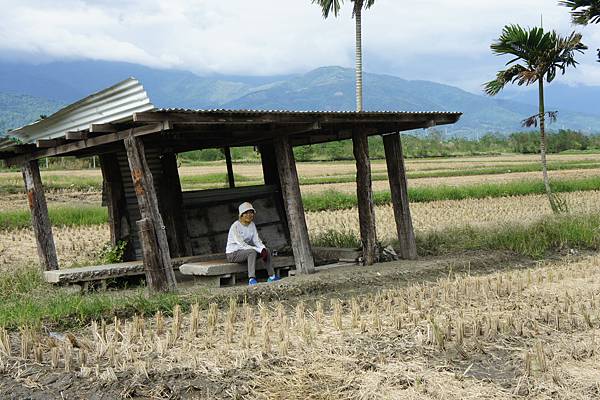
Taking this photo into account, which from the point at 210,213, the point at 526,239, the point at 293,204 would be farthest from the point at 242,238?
the point at 526,239

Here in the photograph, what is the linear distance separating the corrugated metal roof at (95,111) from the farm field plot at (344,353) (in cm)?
262

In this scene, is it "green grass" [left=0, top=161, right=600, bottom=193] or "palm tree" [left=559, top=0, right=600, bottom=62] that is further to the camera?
"green grass" [left=0, top=161, right=600, bottom=193]

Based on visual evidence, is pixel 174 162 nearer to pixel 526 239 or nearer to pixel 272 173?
pixel 272 173

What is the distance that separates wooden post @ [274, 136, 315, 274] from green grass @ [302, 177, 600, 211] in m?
10.4

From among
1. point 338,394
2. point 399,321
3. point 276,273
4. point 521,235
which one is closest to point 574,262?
point 521,235

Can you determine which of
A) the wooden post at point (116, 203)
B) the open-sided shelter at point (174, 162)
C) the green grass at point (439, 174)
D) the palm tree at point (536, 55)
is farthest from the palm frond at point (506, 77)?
the green grass at point (439, 174)

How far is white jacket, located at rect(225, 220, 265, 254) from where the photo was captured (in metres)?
9.92

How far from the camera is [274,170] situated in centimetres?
1342

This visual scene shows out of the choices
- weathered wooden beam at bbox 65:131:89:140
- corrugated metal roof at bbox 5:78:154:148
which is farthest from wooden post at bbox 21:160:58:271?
weathered wooden beam at bbox 65:131:89:140

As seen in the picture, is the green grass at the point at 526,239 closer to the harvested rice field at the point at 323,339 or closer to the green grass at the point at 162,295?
the green grass at the point at 162,295

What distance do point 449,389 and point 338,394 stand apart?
796 millimetres

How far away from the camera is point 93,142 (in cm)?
959

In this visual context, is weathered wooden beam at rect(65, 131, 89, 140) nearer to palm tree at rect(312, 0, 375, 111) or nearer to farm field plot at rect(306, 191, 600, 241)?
farm field plot at rect(306, 191, 600, 241)

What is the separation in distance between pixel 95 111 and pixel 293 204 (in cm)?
328
